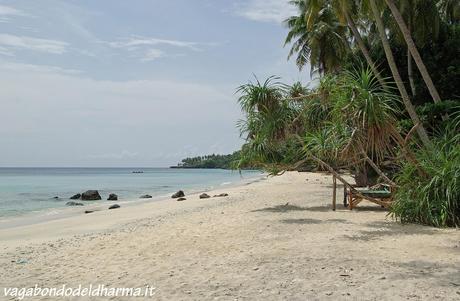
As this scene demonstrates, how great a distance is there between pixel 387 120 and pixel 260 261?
5.17m

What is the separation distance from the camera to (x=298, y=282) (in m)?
5.96

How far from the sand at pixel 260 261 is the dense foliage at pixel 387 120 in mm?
1209

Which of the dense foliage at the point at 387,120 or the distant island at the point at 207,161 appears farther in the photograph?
the distant island at the point at 207,161

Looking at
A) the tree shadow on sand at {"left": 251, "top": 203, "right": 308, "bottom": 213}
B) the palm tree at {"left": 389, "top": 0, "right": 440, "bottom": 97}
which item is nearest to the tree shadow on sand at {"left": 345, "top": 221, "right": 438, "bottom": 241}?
the tree shadow on sand at {"left": 251, "top": 203, "right": 308, "bottom": 213}

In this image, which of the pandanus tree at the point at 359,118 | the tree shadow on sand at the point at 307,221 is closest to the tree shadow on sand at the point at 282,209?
the tree shadow on sand at the point at 307,221

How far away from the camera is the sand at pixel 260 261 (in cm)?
567

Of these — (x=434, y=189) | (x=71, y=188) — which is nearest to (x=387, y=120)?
(x=434, y=189)

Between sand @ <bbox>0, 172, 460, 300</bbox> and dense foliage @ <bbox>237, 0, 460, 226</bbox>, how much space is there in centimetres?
121

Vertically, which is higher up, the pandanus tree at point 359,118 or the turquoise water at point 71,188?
the pandanus tree at point 359,118

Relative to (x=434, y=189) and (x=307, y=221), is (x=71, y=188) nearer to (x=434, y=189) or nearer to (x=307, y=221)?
(x=307, y=221)

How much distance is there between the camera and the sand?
5.67 m

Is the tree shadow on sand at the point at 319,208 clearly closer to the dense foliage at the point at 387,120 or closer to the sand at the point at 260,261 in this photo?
the dense foliage at the point at 387,120

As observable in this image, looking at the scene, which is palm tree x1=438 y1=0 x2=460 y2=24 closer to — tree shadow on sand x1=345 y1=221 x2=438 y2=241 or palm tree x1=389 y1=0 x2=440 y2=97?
palm tree x1=389 y1=0 x2=440 y2=97

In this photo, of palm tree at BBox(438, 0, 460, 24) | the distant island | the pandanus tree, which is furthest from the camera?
the distant island
